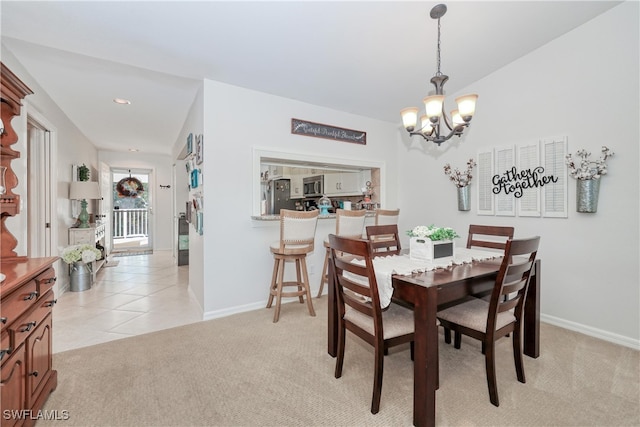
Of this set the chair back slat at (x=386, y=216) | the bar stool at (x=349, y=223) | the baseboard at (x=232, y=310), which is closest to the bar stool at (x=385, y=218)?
the chair back slat at (x=386, y=216)

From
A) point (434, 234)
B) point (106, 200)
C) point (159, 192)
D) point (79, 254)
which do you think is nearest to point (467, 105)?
point (434, 234)

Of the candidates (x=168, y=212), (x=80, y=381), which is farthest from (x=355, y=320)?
(x=168, y=212)

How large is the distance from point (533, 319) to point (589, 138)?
176cm

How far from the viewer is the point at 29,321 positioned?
1.44 metres

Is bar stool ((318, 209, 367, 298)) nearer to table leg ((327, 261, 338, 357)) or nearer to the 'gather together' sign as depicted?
table leg ((327, 261, 338, 357))

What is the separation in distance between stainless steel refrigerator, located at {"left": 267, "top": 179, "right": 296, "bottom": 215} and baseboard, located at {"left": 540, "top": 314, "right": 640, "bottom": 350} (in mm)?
3593

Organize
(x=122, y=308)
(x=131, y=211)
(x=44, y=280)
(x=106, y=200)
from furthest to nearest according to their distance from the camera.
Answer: (x=131, y=211), (x=106, y=200), (x=122, y=308), (x=44, y=280)

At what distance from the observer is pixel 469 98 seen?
207cm

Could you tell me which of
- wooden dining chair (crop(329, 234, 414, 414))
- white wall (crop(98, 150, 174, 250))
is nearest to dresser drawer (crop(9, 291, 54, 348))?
wooden dining chair (crop(329, 234, 414, 414))

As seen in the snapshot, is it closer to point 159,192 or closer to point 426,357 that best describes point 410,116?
point 426,357

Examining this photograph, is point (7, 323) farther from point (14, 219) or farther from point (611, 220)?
point (611, 220)

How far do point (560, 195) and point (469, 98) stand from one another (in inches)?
64.0

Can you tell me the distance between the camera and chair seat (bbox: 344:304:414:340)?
1.67 metres

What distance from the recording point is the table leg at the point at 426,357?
1.48 meters
